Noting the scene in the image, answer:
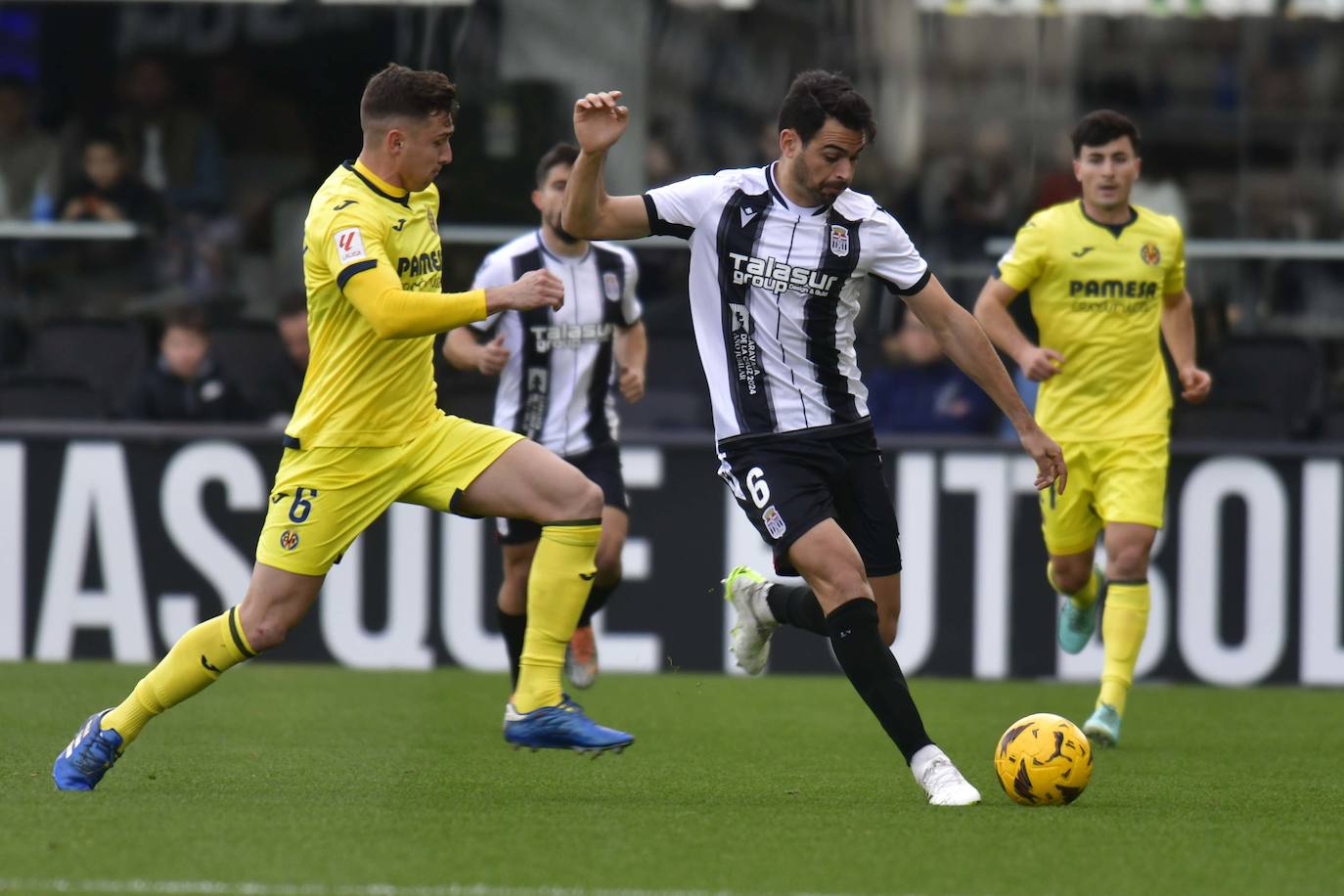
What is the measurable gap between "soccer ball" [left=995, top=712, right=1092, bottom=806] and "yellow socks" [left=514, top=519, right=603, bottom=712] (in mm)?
1476

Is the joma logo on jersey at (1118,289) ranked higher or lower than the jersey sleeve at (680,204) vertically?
lower

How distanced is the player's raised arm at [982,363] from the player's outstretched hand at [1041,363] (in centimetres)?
167

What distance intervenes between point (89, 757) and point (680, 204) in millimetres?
2495

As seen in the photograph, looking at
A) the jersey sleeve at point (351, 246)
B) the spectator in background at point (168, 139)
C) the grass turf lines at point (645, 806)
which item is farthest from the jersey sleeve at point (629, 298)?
the spectator in background at point (168, 139)

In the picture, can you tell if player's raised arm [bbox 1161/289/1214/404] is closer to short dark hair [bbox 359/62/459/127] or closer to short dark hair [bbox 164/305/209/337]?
short dark hair [bbox 359/62/459/127]

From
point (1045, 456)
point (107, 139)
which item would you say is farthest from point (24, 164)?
point (1045, 456)

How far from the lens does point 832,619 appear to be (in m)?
6.25

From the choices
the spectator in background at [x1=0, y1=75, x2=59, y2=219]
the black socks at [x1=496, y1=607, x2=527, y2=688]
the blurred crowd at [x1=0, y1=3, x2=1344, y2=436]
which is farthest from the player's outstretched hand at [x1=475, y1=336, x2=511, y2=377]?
the spectator in background at [x1=0, y1=75, x2=59, y2=219]

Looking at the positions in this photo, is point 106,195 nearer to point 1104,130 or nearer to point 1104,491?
point 1104,130

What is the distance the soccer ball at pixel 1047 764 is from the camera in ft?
20.5

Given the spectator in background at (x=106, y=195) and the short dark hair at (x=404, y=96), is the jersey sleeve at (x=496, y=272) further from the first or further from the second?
the spectator in background at (x=106, y=195)

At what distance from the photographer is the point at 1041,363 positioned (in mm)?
8164

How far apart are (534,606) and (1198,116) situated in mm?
7868

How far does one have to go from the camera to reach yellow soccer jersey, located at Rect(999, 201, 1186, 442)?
28.0 ft
